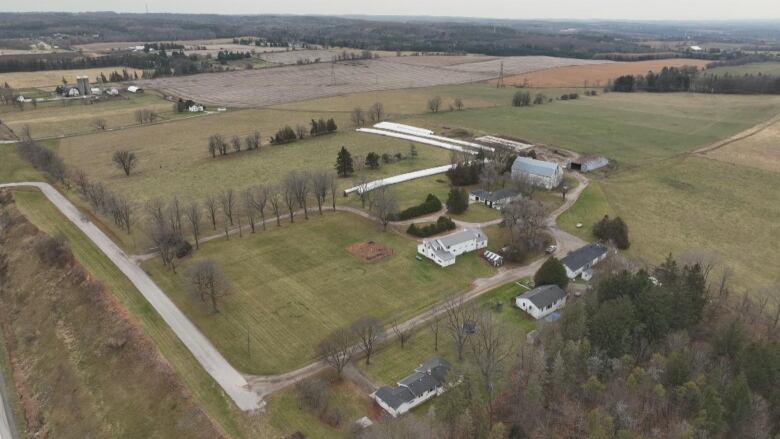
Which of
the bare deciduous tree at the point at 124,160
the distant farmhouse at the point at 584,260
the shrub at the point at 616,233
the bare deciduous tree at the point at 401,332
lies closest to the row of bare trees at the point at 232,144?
the bare deciduous tree at the point at 124,160

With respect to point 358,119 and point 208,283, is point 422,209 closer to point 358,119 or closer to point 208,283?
point 208,283

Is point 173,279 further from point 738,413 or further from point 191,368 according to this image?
point 738,413

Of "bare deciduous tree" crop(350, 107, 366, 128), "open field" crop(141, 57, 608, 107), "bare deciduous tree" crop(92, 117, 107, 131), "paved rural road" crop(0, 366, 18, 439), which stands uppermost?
"open field" crop(141, 57, 608, 107)

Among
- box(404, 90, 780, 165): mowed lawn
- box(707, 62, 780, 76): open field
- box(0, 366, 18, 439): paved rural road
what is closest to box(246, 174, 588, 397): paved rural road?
box(0, 366, 18, 439): paved rural road

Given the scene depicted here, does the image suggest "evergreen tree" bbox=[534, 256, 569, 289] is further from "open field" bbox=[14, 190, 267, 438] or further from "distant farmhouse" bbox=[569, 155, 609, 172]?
"distant farmhouse" bbox=[569, 155, 609, 172]

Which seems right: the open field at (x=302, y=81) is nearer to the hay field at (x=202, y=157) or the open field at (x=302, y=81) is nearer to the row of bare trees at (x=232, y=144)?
the hay field at (x=202, y=157)

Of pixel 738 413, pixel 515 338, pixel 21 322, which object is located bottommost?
pixel 21 322

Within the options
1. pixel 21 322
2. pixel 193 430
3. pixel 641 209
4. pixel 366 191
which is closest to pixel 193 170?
pixel 366 191
